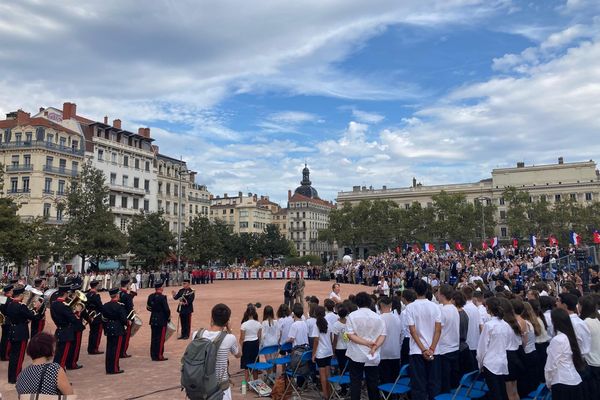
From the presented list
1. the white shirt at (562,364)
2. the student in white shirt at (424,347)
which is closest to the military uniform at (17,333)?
the student in white shirt at (424,347)

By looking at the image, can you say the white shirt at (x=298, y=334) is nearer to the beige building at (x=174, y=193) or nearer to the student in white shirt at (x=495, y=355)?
the student in white shirt at (x=495, y=355)

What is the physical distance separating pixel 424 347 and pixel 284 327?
3.23m

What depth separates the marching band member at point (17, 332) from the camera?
10.0m

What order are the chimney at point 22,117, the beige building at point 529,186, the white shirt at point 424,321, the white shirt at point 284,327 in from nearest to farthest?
the white shirt at point 424,321
the white shirt at point 284,327
the chimney at point 22,117
the beige building at point 529,186

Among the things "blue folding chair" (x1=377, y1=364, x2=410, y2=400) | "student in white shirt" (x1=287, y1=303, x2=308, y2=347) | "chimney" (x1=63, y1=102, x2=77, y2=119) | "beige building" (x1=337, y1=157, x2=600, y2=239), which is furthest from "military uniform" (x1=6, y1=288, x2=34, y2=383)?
"beige building" (x1=337, y1=157, x2=600, y2=239)

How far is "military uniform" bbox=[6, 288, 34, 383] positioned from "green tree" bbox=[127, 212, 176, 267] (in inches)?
1462

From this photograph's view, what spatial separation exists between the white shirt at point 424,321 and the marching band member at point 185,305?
8.63 meters

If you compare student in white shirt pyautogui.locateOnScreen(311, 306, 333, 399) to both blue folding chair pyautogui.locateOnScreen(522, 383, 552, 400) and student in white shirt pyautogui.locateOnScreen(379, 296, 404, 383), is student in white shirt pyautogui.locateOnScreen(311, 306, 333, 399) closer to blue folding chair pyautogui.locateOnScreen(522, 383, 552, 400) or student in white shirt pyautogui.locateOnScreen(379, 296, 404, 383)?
student in white shirt pyautogui.locateOnScreen(379, 296, 404, 383)

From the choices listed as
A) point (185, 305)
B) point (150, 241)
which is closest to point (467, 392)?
point (185, 305)

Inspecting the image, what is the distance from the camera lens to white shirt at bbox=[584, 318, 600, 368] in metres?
5.92

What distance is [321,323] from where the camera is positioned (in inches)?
313

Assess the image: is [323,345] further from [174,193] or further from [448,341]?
[174,193]

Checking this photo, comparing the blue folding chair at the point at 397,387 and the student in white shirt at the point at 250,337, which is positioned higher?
the student in white shirt at the point at 250,337

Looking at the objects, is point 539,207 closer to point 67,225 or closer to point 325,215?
point 67,225
